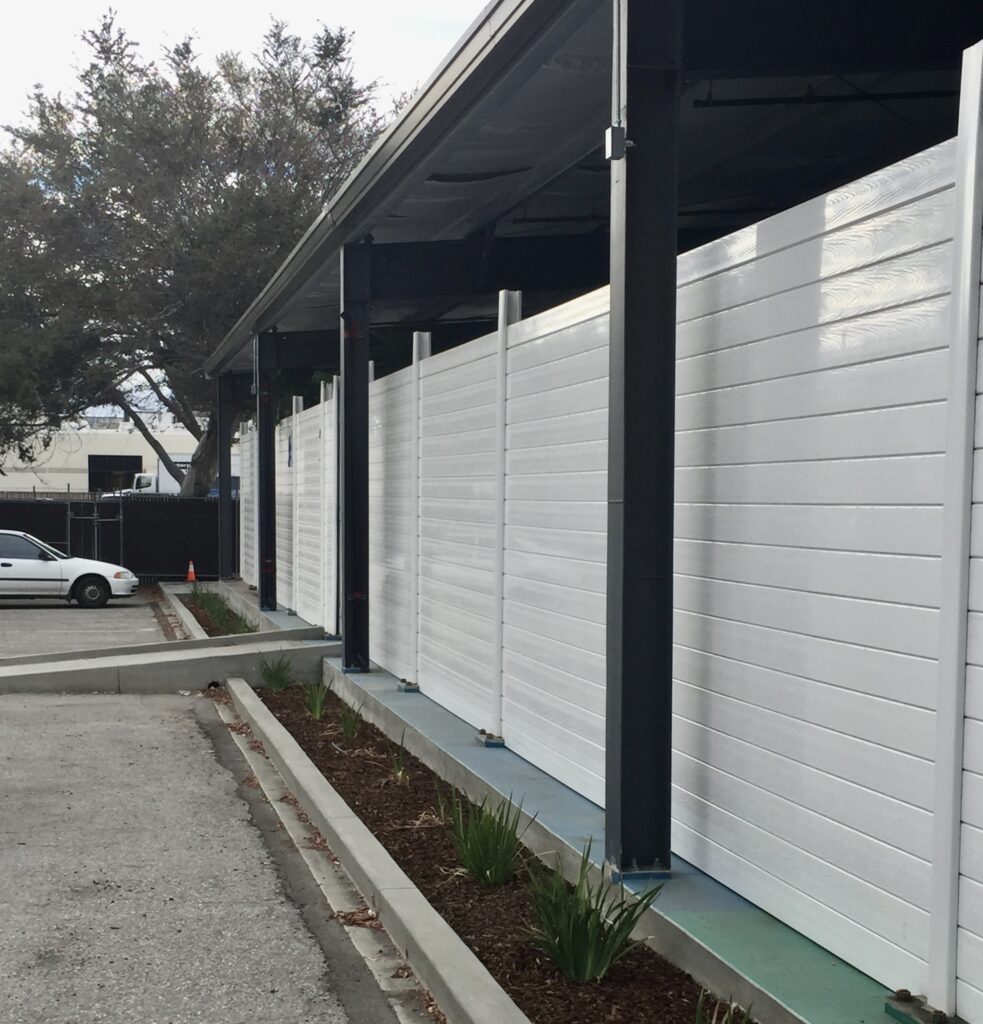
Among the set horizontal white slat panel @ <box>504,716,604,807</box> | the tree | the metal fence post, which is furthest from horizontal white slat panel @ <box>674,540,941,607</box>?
the tree

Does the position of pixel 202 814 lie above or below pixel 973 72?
below

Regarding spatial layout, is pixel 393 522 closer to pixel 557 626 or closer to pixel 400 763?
pixel 400 763

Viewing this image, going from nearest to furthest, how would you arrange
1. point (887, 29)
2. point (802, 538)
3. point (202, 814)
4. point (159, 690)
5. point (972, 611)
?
point (972, 611)
point (802, 538)
point (887, 29)
point (202, 814)
point (159, 690)

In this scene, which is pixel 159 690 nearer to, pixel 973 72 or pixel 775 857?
pixel 775 857

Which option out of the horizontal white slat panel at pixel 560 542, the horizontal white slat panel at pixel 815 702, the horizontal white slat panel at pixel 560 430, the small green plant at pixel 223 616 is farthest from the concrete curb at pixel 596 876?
the small green plant at pixel 223 616

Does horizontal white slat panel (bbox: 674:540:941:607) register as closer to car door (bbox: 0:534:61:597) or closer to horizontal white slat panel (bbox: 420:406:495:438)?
horizontal white slat panel (bbox: 420:406:495:438)

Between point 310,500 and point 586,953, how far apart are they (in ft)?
43.4

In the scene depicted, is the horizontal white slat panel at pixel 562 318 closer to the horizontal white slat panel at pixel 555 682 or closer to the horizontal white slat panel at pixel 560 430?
the horizontal white slat panel at pixel 560 430

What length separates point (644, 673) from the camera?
5637 mm

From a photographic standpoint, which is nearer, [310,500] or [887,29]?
[887,29]

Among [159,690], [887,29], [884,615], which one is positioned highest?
[887,29]

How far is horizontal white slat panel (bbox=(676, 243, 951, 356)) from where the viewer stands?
4.24 m

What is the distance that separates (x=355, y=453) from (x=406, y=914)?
23.4 feet

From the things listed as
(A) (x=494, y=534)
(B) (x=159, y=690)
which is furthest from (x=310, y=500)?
(A) (x=494, y=534)
